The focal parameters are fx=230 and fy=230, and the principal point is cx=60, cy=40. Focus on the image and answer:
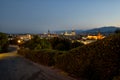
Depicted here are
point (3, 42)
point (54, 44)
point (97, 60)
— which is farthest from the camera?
point (3, 42)

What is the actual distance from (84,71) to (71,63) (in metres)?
2.12

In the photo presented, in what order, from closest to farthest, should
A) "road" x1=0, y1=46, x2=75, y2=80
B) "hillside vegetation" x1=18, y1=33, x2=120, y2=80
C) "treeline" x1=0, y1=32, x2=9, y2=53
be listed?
1. "hillside vegetation" x1=18, y1=33, x2=120, y2=80
2. "road" x1=0, y1=46, x2=75, y2=80
3. "treeline" x1=0, y1=32, x2=9, y2=53

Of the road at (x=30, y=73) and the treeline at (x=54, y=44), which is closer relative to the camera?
the road at (x=30, y=73)

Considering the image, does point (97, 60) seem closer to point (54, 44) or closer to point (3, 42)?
point (54, 44)

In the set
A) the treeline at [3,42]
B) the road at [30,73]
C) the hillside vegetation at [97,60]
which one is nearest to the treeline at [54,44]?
the road at [30,73]

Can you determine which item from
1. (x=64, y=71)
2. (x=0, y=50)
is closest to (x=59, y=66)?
(x=64, y=71)

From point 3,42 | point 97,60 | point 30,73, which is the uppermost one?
point 97,60

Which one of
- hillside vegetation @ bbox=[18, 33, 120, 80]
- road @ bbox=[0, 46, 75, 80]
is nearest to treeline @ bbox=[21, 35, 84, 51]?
road @ bbox=[0, 46, 75, 80]

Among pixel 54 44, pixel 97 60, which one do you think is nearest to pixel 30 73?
pixel 97 60

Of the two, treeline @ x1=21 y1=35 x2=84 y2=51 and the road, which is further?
treeline @ x1=21 y1=35 x2=84 y2=51

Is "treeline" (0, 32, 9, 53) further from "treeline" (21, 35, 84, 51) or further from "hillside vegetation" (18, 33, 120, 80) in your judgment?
"hillside vegetation" (18, 33, 120, 80)

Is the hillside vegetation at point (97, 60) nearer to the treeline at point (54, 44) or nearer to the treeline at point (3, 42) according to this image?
the treeline at point (54, 44)

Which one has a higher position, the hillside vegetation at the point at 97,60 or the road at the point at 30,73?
the hillside vegetation at the point at 97,60

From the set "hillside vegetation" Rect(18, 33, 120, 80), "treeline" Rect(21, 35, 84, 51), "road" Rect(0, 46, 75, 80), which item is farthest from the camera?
"treeline" Rect(21, 35, 84, 51)
